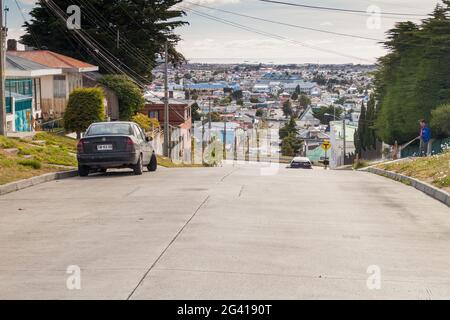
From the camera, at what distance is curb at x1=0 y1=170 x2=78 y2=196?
15.9 metres

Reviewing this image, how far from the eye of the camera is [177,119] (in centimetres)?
8188

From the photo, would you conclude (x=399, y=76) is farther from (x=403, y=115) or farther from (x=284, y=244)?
(x=284, y=244)

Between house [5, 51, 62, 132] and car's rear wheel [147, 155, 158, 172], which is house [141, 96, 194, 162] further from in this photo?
car's rear wheel [147, 155, 158, 172]

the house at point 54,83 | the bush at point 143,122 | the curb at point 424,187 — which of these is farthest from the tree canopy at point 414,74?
the curb at point 424,187

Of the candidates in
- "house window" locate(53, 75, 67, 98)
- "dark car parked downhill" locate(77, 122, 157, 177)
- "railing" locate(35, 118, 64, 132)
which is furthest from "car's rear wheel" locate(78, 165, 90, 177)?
"house window" locate(53, 75, 67, 98)

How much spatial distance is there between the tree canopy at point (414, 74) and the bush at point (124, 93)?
1964cm

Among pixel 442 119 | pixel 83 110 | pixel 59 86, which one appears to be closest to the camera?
pixel 442 119

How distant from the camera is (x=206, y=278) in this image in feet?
24.1

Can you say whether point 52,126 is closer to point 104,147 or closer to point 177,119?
point 104,147

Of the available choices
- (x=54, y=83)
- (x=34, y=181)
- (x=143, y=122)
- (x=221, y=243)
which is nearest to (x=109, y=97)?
(x=143, y=122)

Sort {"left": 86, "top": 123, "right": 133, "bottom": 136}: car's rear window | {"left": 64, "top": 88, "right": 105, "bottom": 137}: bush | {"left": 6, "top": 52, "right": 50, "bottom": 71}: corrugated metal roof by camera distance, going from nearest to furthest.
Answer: {"left": 86, "top": 123, "right": 133, "bottom": 136}: car's rear window
{"left": 64, "top": 88, "right": 105, "bottom": 137}: bush
{"left": 6, "top": 52, "right": 50, "bottom": 71}: corrugated metal roof

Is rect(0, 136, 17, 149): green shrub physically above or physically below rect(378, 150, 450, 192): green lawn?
above

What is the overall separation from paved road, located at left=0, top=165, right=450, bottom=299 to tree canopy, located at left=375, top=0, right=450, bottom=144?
32777mm

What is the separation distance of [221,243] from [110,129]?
1295 cm
